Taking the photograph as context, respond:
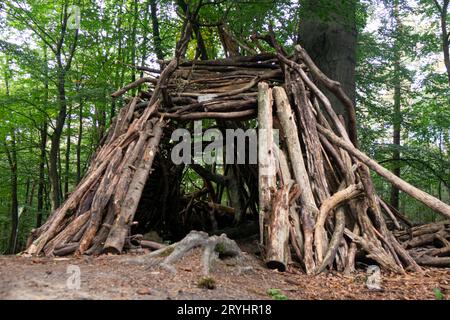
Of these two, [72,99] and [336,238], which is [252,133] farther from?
[72,99]

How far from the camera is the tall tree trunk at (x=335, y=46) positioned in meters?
6.45

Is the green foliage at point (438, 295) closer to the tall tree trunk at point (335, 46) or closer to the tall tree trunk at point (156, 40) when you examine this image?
the tall tree trunk at point (335, 46)

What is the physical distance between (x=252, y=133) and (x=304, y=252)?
10.2ft

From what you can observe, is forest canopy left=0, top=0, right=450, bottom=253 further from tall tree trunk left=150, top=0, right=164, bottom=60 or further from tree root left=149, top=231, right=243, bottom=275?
tree root left=149, top=231, right=243, bottom=275

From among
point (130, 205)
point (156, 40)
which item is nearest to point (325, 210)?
point (130, 205)

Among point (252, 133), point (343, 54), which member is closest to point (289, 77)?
point (252, 133)

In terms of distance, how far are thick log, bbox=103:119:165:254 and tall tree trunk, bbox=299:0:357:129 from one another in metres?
3.39

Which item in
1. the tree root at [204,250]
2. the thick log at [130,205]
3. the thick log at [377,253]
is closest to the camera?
the tree root at [204,250]

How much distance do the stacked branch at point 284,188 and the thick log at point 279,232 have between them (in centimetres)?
1

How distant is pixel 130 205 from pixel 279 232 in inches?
63.8

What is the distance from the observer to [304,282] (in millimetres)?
Result: 3062

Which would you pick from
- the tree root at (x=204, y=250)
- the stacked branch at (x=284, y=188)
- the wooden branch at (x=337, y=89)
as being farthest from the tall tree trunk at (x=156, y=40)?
the tree root at (x=204, y=250)

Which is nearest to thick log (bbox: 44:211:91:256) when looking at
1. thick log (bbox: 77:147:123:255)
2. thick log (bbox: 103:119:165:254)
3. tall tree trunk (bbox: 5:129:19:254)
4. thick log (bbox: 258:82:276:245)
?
thick log (bbox: 77:147:123:255)

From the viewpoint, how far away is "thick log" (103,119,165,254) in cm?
363
